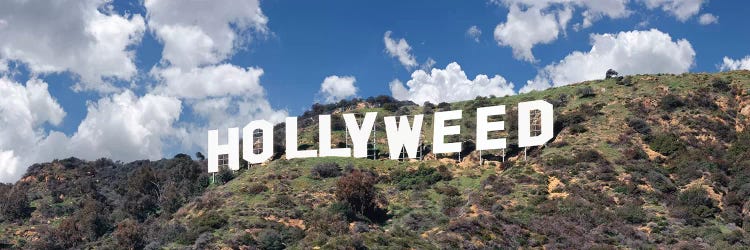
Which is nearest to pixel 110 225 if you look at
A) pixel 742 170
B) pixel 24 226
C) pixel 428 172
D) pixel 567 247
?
pixel 24 226

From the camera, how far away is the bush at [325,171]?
8506 cm

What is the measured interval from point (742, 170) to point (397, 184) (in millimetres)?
34567

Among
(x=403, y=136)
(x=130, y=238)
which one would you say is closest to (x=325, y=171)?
(x=403, y=136)

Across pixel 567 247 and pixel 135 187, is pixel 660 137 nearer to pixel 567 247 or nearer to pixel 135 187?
pixel 567 247

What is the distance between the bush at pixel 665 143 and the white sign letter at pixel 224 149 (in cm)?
4946

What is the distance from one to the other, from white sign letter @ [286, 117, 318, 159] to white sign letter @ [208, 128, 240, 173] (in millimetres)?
6957

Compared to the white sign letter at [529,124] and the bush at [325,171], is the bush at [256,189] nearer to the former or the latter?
the bush at [325,171]

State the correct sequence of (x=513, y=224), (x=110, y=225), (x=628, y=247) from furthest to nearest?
(x=110, y=225)
(x=513, y=224)
(x=628, y=247)

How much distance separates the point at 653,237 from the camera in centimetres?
5988

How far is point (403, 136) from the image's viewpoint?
289 ft

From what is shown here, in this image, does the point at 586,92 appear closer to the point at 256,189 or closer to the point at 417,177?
the point at 417,177

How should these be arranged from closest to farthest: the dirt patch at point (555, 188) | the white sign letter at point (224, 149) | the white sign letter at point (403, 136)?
the dirt patch at point (555, 188)
the white sign letter at point (403, 136)
the white sign letter at point (224, 149)

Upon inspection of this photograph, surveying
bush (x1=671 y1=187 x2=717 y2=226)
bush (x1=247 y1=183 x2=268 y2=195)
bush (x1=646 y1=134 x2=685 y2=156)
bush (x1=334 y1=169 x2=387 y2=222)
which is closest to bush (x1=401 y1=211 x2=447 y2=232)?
bush (x1=334 y1=169 x2=387 y2=222)

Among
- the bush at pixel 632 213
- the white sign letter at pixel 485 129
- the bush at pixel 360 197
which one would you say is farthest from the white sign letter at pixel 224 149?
the bush at pixel 632 213
